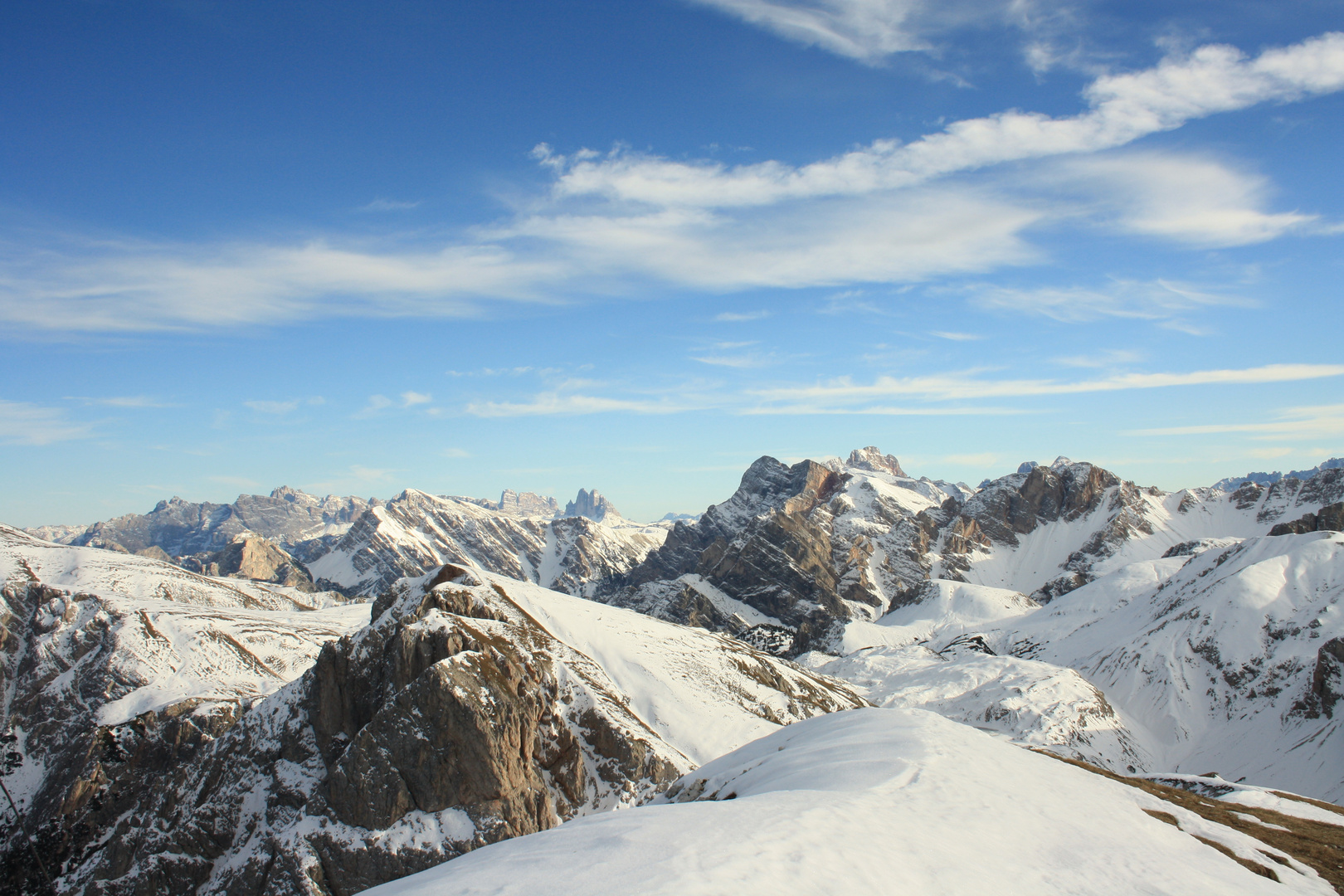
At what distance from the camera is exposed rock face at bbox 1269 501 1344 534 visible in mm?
164750

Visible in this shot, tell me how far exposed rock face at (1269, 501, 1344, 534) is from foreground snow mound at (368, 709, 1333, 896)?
189 meters

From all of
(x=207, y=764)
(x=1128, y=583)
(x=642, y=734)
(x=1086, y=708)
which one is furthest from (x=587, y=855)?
(x=1128, y=583)

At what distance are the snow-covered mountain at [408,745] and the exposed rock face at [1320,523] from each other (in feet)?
518

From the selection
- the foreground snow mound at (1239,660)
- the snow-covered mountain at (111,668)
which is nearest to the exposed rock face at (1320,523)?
the foreground snow mound at (1239,660)

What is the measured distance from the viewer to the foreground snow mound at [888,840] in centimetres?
1393

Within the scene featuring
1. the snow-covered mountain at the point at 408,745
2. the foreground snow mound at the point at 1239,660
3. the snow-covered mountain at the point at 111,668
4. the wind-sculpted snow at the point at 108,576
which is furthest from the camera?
the wind-sculpted snow at the point at 108,576

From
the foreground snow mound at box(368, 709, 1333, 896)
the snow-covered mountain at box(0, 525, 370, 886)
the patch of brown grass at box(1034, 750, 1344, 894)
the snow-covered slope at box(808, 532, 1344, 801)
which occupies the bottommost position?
the snow-covered slope at box(808, 532, 1344, 801)

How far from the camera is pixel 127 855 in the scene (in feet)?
130

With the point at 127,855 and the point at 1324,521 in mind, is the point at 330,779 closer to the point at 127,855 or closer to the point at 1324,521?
the point at 127,855

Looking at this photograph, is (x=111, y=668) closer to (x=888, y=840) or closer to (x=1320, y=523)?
(x=888, y=840)

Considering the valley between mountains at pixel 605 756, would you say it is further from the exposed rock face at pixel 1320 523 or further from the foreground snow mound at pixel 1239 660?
the exposed rock face at pixel 1320 523

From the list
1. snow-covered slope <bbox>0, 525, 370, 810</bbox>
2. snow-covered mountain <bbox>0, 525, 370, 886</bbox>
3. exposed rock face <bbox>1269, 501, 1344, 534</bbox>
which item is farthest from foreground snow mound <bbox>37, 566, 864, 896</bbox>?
exposed rock face <bbox>1269, 501, 1344, 534</bbox>

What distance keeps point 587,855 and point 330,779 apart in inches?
1100

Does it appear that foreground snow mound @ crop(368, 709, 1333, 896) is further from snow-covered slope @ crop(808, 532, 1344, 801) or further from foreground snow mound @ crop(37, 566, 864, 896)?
snow-covered slope @ crop(808, 532, 1344, 801)
